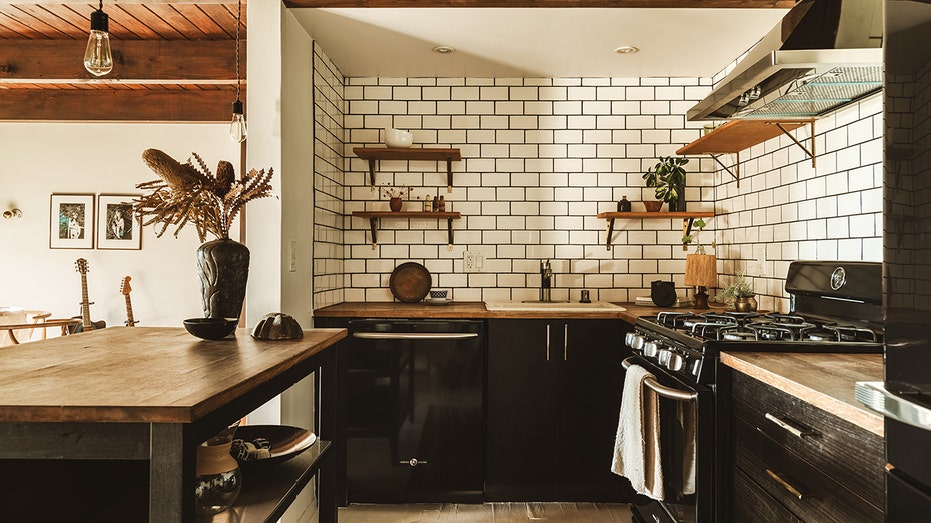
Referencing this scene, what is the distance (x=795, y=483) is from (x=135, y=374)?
4.84ft

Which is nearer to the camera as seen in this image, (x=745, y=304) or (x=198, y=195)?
(x=198, y=195)

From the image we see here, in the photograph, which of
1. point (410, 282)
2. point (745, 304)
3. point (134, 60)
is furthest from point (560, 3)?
point (134, 60)

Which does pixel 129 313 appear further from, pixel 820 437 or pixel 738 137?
pixel 820 437

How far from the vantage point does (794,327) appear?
207 cm

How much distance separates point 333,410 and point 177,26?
2.82 metres

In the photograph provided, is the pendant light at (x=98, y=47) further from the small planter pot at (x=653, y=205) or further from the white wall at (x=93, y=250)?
the white wall at (x=93, y=250)

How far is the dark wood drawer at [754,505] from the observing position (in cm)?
150

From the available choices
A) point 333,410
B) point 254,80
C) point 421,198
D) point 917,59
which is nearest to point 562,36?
point 421,198

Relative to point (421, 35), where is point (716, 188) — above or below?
below

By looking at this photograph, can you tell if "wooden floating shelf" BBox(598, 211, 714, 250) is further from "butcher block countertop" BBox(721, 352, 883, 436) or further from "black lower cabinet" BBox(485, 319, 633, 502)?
"butcher block countertop" BBox(721, 352, 883, 436)

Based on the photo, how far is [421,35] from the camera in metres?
3.06

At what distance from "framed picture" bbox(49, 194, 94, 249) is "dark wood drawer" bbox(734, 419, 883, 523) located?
596cm

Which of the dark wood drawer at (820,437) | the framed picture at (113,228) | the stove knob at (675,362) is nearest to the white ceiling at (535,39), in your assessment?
the stove knob at (675,362)

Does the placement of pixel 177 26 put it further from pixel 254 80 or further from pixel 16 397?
pixel 16 397
